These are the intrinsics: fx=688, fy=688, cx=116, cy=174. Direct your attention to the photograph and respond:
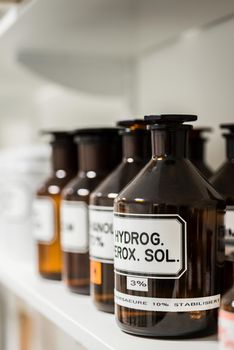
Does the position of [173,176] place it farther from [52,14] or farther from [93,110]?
[93,110]

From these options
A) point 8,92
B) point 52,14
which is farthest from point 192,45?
point 8,92

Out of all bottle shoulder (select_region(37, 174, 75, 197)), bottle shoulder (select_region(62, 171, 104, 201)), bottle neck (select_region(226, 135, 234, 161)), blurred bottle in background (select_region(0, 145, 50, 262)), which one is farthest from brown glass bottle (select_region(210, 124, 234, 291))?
blurred bottle in background (select_region(0, 145, 50, 262))

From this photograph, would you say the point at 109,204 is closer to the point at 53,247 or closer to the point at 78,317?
the point at 78,317

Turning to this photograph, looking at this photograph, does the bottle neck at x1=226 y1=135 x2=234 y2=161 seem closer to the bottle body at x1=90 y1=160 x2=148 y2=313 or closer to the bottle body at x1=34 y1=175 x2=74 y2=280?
the bottle body at x1=90 y1=160 x2=148 y2=313

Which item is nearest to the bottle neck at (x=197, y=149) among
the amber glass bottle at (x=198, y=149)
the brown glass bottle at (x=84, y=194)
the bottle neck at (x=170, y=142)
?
the amber glass bottle at (x=198, y=149)

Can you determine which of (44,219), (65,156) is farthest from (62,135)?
(44,219)

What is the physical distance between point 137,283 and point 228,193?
152mm

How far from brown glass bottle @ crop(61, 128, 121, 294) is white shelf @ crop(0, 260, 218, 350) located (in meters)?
0.03

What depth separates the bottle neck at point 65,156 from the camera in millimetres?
1098

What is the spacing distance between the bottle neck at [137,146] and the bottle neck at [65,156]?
28 cm

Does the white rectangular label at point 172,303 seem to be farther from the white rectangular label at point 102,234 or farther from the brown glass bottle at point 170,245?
the white rectangular label at point 102,234

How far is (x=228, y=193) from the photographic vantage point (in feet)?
2.47

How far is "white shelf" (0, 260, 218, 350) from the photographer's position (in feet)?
2.19

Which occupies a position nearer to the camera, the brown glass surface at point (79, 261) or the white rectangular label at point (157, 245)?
the white rectangular label at point (157, 245)
